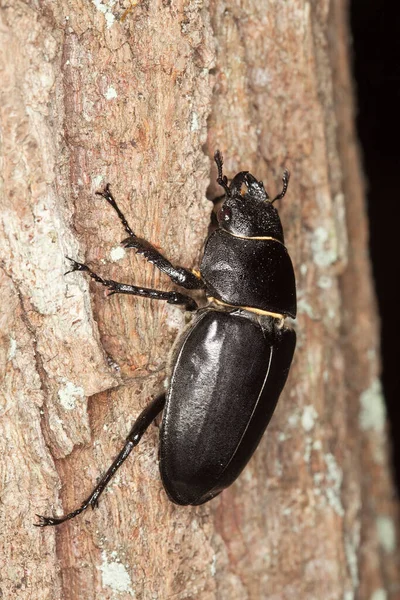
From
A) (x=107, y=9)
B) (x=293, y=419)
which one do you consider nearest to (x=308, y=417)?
(x=293, y=419)

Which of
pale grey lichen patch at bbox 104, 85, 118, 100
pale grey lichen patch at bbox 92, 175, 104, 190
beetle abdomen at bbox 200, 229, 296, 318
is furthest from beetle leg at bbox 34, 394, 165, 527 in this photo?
pale grey lichen patch at bbox 104, 85, 118, 100

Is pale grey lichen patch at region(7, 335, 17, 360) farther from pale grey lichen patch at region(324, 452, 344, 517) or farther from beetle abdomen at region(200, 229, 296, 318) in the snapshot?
pale grey lichen patch at region(324, 452, 344, 517)

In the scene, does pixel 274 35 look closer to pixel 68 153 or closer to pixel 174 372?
pixel 68 153

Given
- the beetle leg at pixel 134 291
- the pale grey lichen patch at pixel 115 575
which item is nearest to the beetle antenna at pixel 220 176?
the beetle leg at pixel 134 291

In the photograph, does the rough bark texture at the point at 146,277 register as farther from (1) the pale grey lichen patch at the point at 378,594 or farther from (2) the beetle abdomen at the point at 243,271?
(1) the pale grey lichen patch at the point at 378,594

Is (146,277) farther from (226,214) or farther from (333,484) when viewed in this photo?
(333,484)
